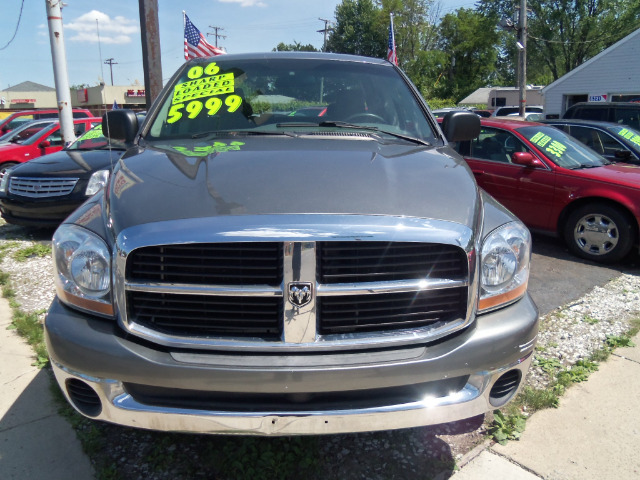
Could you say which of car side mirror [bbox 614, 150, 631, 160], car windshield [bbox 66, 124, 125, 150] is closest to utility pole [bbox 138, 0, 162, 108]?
car windshield [bbox 66, 124, 125, 150]

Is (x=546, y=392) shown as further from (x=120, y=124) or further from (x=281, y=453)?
(x=120, y=124)

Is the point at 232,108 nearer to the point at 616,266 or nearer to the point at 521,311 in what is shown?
the point at 521,311

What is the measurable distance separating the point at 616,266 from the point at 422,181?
478 cm

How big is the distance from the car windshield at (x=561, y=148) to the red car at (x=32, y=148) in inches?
355

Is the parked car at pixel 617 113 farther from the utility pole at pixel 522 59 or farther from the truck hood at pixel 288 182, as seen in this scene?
the utility pole at pixel 522 59

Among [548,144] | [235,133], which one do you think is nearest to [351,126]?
[235,133]

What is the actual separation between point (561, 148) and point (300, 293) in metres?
5.75

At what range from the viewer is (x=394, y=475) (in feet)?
7.98

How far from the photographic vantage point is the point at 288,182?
6.97 ft

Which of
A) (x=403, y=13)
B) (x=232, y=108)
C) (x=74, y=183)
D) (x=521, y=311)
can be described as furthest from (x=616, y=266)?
(x=403, y=13)

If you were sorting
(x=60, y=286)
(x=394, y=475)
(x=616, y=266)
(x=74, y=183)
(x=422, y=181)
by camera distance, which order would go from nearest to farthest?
(x=60, y=286) < (x=422, y=181) < (x=394, y=475) < (x=616, y=266) < (x=74, y=183)

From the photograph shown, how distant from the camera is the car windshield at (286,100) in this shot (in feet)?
10.2

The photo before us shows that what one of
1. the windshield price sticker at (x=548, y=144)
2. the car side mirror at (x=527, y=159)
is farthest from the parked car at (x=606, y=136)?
the car side mirror at (x=527, y=159)

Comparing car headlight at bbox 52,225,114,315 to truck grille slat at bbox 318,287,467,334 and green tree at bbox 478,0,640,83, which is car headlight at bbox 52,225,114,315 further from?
green tree at bbox 478,0,640,83
